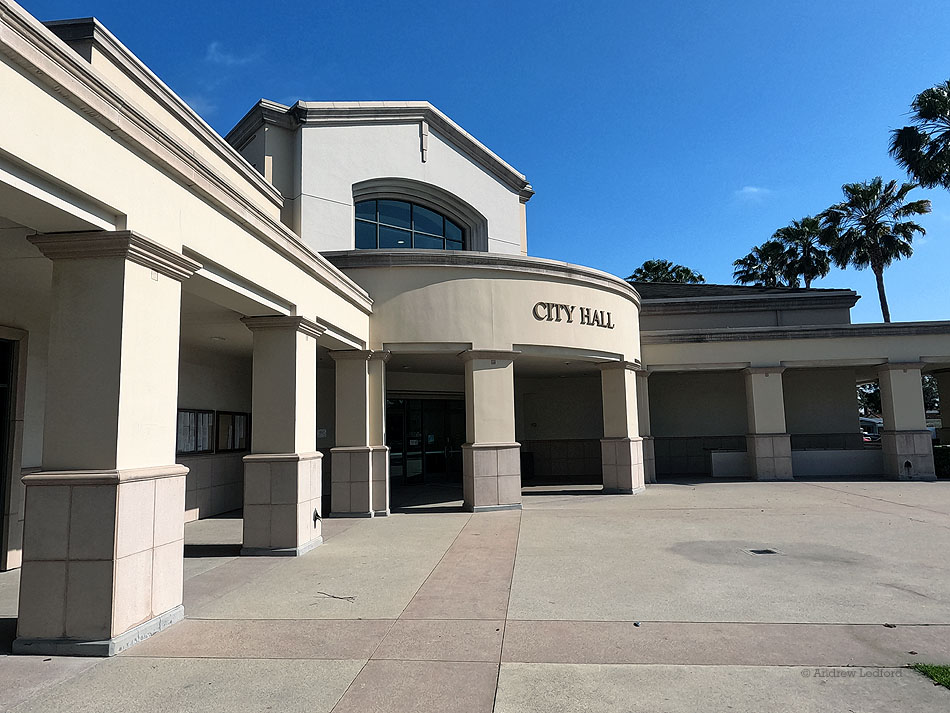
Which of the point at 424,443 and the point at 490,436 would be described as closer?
the point at 490,436

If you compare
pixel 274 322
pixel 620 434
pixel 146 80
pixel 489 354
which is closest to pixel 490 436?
pixel 489 354

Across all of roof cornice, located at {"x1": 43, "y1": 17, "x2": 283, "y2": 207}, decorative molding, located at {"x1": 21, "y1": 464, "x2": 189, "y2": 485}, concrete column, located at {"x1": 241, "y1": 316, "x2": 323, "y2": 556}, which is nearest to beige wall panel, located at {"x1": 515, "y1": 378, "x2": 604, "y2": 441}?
roof cornice, located at {"x1": 43, "y1": 17, "x2": 283, "y2": 207}

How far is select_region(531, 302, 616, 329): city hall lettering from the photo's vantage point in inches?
603

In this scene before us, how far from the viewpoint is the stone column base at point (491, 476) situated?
1442 cm

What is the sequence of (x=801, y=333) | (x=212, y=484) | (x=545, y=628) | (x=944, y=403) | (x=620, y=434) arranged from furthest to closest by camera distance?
(x=944, y=403)
(x=801, y=333)
(x=620, y=434)
(x=212, y=484)
(x=545, y=628)

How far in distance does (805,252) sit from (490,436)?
33516 mm

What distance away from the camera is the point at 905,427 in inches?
798

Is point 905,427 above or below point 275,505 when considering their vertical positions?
above

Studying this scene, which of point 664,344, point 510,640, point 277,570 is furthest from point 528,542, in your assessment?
point 664,344

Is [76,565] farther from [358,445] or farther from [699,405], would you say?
[699,405]

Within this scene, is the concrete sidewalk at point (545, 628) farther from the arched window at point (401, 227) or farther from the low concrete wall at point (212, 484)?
the arched window at point (401, 227)

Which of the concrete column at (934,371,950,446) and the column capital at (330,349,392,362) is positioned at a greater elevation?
the column capital at (330,349,392,362)

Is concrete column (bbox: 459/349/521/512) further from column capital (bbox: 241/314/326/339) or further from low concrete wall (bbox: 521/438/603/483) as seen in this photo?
low concrete wall (bbox: 521/438/603/483)

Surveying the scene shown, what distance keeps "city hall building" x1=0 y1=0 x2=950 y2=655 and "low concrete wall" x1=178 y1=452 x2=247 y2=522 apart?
7 cm
